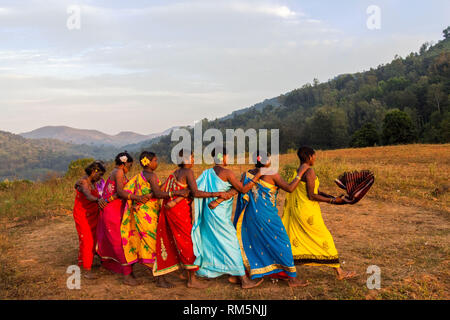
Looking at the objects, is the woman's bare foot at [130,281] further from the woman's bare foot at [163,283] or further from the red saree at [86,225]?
the red saree at [86,225]

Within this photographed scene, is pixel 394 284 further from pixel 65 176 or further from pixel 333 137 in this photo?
pixel 333 137

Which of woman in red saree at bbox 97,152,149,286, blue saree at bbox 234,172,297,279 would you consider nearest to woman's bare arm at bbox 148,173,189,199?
woman in red saree at bbox 97,152,149,286

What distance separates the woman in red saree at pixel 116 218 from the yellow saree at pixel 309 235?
1971 mm

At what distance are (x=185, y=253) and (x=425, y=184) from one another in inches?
329

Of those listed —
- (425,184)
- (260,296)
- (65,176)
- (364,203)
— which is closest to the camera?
(260,296)

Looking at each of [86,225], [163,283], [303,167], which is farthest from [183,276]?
[303,167]

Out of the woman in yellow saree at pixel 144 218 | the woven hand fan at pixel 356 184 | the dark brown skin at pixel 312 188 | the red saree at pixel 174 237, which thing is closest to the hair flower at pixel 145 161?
the woman in yellow saree at pixel 144 218

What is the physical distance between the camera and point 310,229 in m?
4.71

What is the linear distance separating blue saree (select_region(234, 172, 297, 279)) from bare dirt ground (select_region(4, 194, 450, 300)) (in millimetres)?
248

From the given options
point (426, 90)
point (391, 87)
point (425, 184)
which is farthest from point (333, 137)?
point (425, 184)

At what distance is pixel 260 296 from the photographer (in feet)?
14.1

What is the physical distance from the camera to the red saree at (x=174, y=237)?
4.61 m

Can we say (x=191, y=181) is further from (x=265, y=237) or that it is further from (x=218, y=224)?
(x=265, y=237)

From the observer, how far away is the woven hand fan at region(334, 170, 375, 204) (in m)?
4.68
